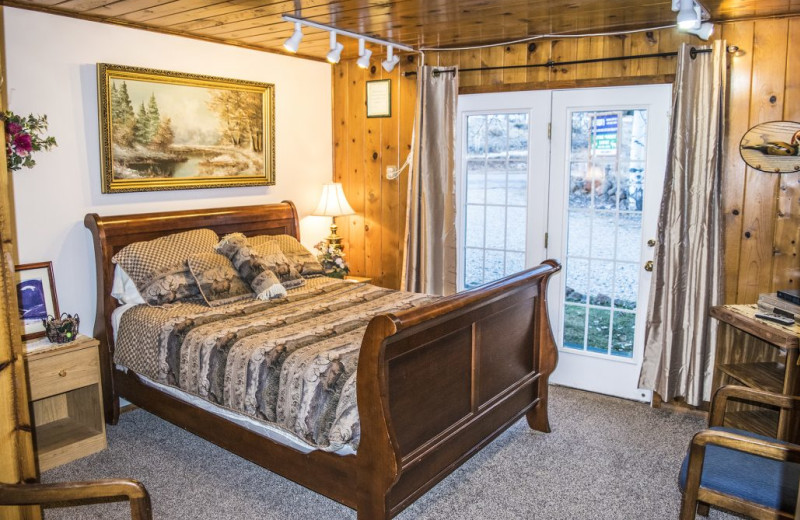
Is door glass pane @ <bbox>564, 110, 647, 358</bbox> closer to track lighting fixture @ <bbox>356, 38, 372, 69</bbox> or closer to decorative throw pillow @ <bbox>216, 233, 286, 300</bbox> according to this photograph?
track lighting fixture @ <bbox>356, 38, 372, 69</bbox>

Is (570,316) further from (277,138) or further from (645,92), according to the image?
(277,138)

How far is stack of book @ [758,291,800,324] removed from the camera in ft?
10.4

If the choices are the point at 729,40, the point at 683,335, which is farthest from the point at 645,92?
the point at 683,335

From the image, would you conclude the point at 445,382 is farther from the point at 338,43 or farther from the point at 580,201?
the point at 338,43

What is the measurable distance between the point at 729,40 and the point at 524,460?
8.46 ft

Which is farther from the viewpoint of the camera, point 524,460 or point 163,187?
point 163,187

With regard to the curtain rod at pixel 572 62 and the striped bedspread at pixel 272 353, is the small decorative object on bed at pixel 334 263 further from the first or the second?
the curtain rod at pixel 572 62

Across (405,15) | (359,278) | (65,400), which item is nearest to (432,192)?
(359,278)

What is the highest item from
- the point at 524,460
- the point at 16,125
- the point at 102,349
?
the point at 16,125

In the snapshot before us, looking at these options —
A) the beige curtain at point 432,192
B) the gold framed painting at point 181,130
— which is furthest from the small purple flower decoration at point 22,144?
the beige curtain at point 432,192

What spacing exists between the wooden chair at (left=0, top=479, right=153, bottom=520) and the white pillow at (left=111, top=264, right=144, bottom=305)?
195 cm

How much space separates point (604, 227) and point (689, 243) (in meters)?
0.55

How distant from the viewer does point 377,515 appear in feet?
8.06

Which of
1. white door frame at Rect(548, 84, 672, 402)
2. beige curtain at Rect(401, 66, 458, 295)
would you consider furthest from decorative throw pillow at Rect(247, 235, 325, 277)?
white door frame at Rect(548, 84, 672, 402)
